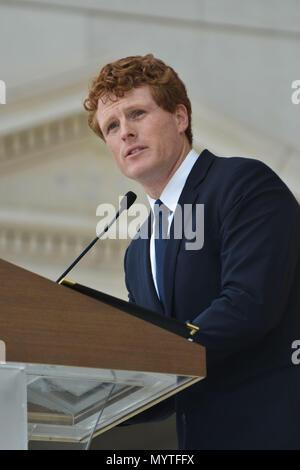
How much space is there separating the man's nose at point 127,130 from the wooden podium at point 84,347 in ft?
1.95

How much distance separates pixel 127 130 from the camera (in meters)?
1.96

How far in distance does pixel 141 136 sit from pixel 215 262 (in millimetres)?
353

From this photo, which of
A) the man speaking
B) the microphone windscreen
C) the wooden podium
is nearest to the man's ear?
the man speaking

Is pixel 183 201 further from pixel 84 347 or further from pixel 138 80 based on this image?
pixel 84 347

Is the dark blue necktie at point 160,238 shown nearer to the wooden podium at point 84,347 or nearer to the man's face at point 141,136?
the man's face at point 141,136

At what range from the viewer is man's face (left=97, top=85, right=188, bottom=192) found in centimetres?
195

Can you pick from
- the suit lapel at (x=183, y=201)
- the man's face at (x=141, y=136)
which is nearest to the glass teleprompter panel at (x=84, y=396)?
the suit lapel at (x=183, y=201)

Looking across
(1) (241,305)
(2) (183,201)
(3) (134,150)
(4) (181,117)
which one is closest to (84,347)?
(1) (241,305)

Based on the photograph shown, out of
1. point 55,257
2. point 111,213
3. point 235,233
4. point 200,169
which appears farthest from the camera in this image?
point 111,213

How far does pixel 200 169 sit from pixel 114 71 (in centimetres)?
27
